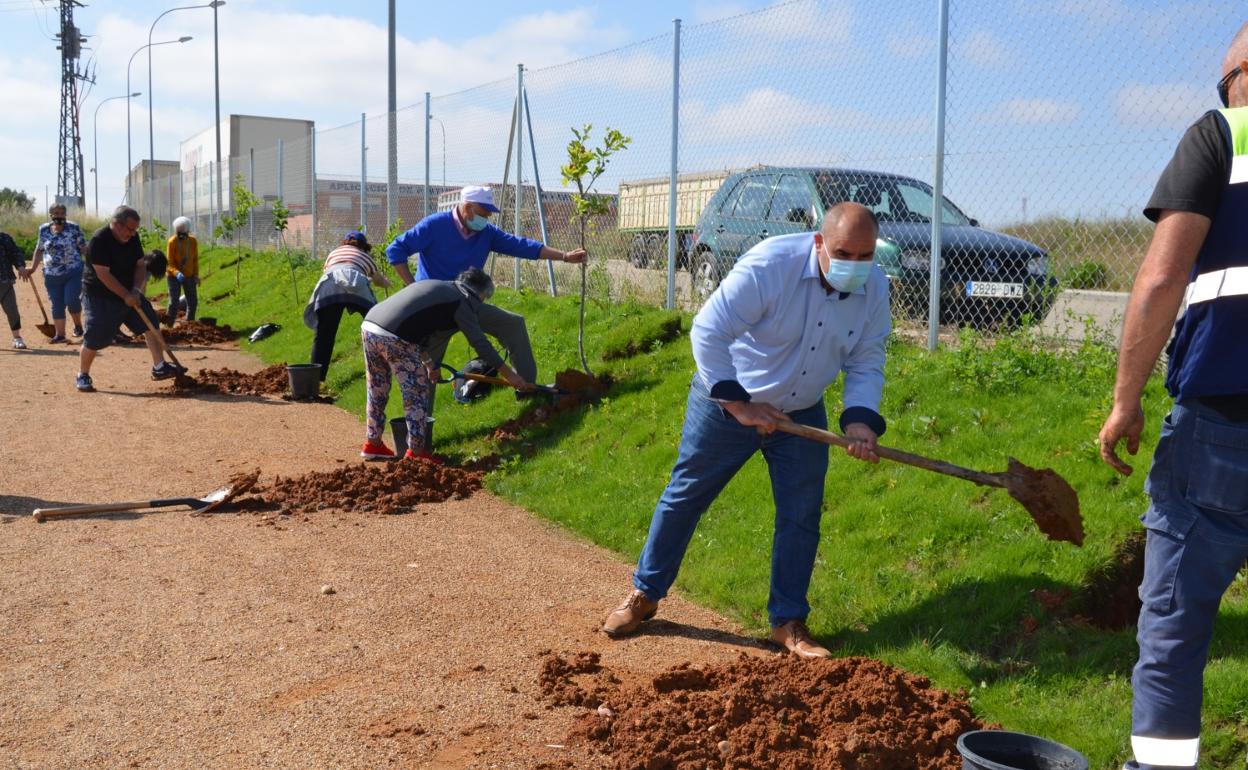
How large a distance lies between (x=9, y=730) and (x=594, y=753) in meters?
2.12

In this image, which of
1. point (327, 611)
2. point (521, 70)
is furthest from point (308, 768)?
point (521, 70)

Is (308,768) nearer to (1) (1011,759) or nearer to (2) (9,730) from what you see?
(2) (9,730)

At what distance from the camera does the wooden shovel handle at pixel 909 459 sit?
4.22 metres

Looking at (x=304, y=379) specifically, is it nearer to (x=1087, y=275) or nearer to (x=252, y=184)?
(x=1087, y=275)

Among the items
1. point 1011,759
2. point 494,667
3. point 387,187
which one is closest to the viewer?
point 1011,759

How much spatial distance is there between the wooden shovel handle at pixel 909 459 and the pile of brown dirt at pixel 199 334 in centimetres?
1409

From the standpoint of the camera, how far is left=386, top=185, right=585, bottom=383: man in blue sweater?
9.07 metres

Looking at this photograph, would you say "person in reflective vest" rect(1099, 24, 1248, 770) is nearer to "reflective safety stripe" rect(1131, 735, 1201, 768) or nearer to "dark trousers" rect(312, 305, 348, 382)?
"reflective safety stripe" rect(1131, 735, 1201, 768)

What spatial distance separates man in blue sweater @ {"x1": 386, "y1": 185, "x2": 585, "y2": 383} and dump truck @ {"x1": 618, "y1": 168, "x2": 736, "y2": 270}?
5.81 feet

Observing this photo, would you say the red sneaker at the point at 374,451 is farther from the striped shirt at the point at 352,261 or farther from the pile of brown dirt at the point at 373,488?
the striped shirt at the point at 352,261

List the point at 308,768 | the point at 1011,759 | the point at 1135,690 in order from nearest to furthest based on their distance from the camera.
A: the point at 1135,690 → the point at 1011,759 → the point at 308,768

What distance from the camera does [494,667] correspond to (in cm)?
465

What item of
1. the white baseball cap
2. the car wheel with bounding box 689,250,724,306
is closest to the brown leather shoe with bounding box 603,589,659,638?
the white baseball cap

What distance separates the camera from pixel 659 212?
36.2 ft
